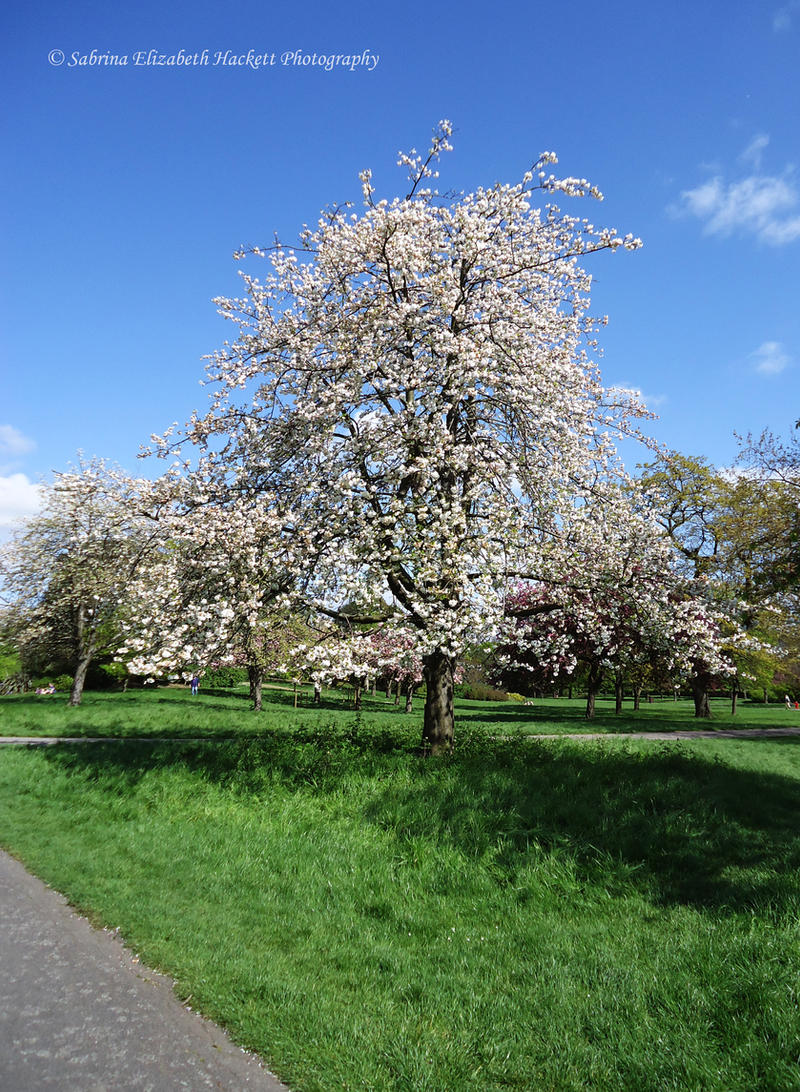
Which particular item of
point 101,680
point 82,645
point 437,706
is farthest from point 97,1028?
point 101,680

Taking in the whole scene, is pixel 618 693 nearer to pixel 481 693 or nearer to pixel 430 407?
pixel 481 693

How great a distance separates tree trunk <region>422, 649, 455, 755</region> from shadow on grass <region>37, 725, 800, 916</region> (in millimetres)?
591

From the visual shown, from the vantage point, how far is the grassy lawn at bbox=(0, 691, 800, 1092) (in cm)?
446

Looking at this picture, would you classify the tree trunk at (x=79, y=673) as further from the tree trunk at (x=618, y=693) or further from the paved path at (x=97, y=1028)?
the tree trunk at (x=618, y=693)

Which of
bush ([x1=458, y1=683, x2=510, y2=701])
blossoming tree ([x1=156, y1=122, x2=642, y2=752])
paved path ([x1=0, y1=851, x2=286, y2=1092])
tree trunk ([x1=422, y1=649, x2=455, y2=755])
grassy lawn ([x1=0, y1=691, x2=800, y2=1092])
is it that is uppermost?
blossoming tree ([x1=156, y1=122, x2=642, y2=752])

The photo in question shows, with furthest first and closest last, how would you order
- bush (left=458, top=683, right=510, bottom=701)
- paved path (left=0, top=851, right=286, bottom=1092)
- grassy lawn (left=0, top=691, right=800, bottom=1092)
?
bush (left=458, top=683, right=510, bottom=701), grassy lawn (left=0, top=691, right=800, bottom=1092), paved path (left=0, top=851, right=286, bottom=1092)

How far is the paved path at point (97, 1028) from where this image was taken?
4141mm

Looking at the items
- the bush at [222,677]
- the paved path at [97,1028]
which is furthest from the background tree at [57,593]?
the paved path at [97,1028]

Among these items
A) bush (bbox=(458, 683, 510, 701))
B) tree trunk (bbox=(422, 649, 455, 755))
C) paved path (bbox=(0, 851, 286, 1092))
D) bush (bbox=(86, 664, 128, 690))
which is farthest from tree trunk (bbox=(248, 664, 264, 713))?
bush (bbox=(458, 683, 510, 701))

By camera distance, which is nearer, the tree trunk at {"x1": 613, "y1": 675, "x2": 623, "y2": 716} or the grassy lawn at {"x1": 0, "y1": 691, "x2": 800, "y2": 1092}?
the grassy lawn at {"x1": 0, "y1": 691, "x2": 800, "y2": 1092}

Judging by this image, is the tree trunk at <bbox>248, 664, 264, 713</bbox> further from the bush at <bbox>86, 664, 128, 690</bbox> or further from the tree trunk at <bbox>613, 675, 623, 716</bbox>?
the tree trunk at <bbox>613, 675, 623, 716</bbox>

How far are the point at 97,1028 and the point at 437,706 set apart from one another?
30.9ft

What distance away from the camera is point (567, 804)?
29.9 ft

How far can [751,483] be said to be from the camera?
28.0 meters
